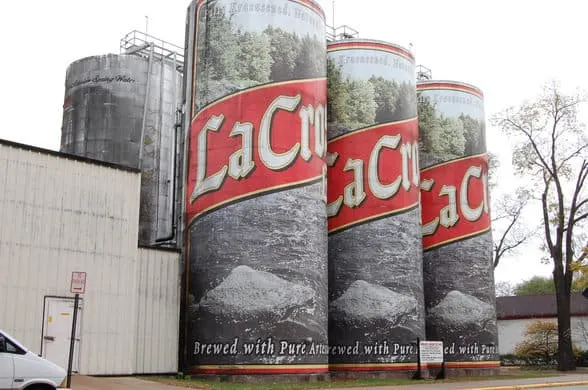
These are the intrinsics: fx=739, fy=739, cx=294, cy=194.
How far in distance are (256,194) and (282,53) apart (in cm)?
493

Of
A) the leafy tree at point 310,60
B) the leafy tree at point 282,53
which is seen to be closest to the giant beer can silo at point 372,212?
the leafy tree at point 310,60

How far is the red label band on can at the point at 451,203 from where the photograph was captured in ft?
108

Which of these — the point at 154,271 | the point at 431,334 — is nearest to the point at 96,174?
the point at 154,271

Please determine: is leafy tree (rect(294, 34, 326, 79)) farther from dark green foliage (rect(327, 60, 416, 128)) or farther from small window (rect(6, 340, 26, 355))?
small window (rect(6, 340, 26, 355))

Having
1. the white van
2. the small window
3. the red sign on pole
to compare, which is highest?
the red sign on pole

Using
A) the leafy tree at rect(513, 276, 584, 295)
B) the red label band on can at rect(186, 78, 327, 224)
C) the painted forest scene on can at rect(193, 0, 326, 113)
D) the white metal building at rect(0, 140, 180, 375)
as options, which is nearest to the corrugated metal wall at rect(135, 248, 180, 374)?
the white metal building at rect(0, 140, 180, 375)

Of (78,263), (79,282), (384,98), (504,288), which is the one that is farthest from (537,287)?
(79,282)

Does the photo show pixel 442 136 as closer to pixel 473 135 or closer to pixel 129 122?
pixel 473 135

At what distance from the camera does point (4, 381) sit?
12.3 m

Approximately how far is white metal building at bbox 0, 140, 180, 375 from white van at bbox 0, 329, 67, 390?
6.75 metres

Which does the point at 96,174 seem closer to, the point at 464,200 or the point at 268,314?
the point at 268,314

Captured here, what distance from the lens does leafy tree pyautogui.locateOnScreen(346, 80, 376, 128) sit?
28.9 metres

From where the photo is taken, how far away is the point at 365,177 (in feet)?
93.5

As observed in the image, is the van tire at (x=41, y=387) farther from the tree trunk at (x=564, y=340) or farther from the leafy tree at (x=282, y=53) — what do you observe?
the tree trunk at (x=564, y=340)
